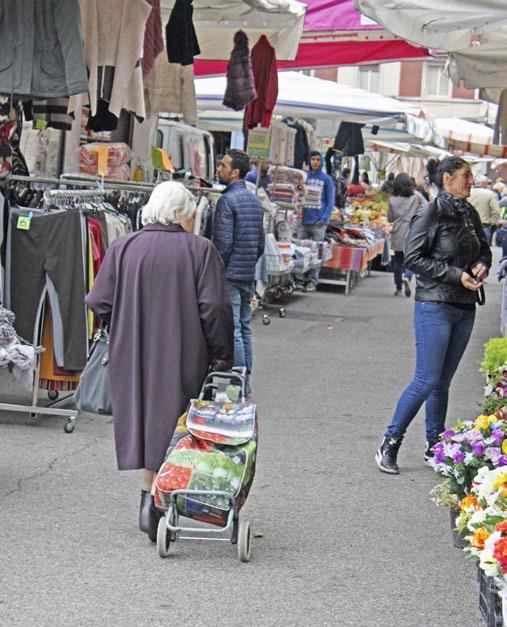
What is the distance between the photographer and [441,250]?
23.5 feet

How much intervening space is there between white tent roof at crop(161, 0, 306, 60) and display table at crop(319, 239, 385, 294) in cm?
602

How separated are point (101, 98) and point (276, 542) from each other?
4160 millimetres

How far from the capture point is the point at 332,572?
5.43 m

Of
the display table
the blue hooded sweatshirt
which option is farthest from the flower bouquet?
the display table

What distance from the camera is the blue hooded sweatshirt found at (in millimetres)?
17672

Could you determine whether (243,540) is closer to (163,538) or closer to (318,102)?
(163,538)

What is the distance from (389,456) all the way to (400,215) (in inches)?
448

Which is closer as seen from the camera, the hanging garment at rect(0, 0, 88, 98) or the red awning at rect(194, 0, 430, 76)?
the hanging garment at rect(0, 0, 88, 98)

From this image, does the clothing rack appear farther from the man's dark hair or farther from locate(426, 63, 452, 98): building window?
locate(426, 63, 452, 98): building window

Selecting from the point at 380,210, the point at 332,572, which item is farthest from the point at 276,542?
the point at 380,210

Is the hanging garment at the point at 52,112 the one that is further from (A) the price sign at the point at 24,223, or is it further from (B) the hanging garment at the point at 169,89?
(B) the hanging garment at the point at 169,89

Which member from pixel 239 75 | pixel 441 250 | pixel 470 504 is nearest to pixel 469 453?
pixel 470 504

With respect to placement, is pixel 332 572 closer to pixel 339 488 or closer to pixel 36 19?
pixel 339 488

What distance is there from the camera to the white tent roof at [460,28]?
6414 mm
